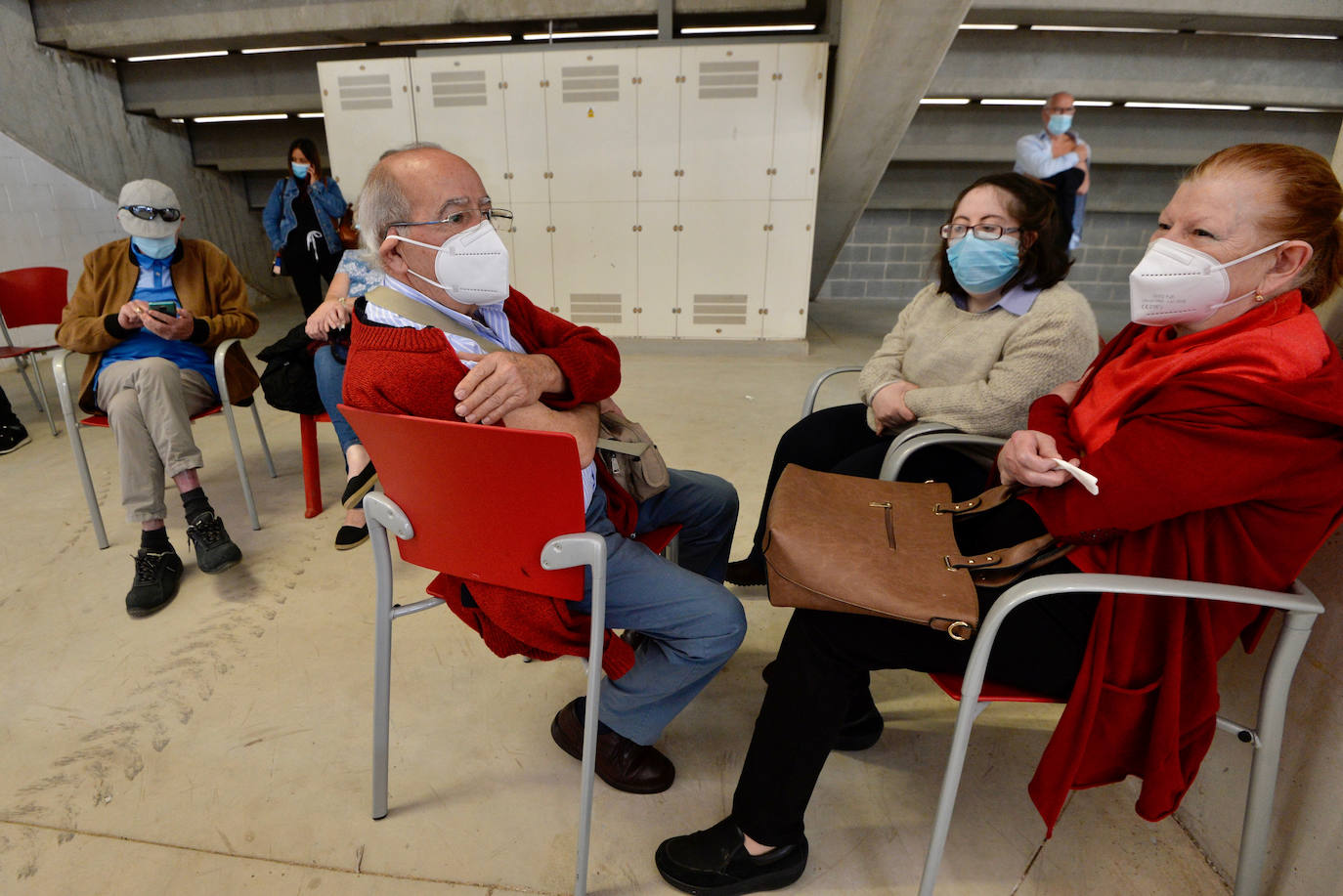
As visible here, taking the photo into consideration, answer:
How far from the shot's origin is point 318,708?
1.63 meters

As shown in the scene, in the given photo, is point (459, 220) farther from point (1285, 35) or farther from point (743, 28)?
point (1285, 35)

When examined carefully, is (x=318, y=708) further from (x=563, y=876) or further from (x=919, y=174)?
(x=919, y=174)

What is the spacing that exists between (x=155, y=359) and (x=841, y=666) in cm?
222

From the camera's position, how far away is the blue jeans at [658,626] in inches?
47.8

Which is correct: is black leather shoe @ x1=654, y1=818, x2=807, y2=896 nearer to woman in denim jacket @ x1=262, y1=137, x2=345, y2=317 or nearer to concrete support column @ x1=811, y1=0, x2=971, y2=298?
concrete support column @ x1=811, y1=0, x2=971, y2=298

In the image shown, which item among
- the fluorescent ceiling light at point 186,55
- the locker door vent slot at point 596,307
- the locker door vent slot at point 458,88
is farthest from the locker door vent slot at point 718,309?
the fluorescent ceiling light at point 186,55

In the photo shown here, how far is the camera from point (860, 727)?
1526mm

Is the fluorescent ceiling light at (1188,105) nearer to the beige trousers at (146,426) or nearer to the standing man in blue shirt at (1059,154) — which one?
the standing man in blue shirt at (1059,154)

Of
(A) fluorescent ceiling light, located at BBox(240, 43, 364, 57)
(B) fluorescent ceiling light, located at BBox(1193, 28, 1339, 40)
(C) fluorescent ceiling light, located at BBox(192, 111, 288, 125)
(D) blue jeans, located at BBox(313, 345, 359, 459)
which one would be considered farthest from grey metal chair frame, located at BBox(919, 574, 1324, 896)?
(C) fluorescent ceiling light, located at BBox(192, 111, 288, 125)

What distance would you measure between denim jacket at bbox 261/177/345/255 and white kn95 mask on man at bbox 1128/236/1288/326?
475 cm

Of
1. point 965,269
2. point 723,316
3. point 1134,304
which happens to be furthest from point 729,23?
point 1134,304

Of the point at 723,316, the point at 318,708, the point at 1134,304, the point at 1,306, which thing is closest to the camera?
the point at 1134,304

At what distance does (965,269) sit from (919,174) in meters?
5.78

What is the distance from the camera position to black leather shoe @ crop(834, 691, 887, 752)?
152 cm
